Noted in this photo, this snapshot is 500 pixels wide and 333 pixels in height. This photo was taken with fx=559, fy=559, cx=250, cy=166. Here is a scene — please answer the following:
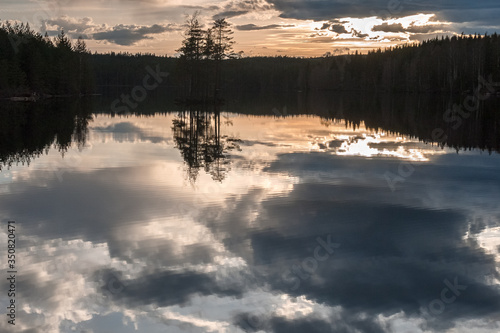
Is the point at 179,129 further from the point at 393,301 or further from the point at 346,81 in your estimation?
the point at 346,81

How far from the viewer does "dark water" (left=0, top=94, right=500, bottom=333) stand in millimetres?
8578

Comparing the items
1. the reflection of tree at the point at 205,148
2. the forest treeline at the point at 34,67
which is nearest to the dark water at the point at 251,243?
the reflection of tree at the point at 205,148

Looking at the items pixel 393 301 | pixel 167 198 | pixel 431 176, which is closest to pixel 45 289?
pixel 393 301

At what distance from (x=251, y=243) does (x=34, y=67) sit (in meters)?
78.1

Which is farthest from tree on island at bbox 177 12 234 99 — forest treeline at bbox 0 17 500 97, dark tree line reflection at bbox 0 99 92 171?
dark tree line reflection at bbox 0 99 92 171

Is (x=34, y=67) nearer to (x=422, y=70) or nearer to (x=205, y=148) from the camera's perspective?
(x=205, y=148)

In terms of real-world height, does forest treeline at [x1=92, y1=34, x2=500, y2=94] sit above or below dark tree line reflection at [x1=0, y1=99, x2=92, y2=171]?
above

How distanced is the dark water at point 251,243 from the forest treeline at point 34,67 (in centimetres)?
5540

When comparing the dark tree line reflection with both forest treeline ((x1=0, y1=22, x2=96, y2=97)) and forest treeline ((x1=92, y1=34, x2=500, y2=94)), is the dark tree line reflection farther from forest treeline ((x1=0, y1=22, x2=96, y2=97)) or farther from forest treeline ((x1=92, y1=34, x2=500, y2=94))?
forest treeline ((x1=92, y1=34, x2=500, y2=94))

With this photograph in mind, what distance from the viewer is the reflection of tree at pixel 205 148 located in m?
21.6

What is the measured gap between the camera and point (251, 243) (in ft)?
39.0

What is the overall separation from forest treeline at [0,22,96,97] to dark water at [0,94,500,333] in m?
55.4

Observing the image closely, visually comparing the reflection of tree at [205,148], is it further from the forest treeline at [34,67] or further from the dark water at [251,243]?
the forest treeline at [34,67]

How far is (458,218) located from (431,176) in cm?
685
